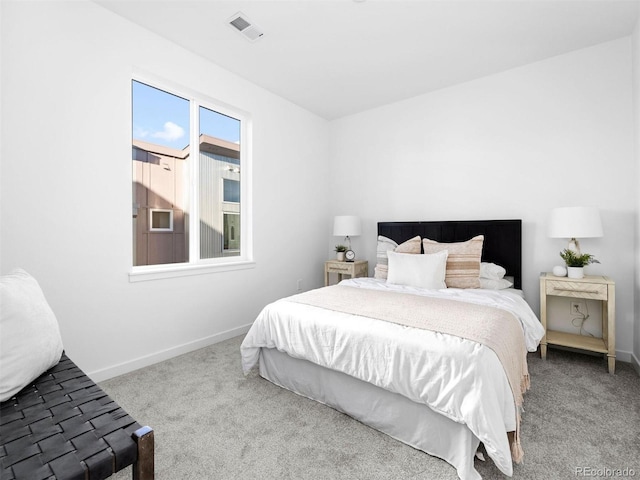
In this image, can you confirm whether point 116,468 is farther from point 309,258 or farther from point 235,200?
point 309,258

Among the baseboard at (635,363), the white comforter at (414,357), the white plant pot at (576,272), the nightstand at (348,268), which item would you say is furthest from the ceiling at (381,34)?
the baseboard at (635,363)

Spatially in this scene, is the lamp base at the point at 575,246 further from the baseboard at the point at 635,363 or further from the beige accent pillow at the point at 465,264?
the baseboard at the point at 635,363

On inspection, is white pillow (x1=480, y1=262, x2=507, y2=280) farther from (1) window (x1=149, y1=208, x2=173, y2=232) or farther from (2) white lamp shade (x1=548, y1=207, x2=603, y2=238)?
(1) window (x1=149, y1=208, x2=173, y2=232)

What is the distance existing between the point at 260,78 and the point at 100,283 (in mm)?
2552

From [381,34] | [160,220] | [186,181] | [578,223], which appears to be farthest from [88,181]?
[578,223]

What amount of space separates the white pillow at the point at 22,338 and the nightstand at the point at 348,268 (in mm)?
2955

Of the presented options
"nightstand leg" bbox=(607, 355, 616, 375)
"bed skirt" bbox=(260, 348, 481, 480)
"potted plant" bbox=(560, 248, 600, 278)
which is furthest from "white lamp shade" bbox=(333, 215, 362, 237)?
"nightstand leg" bbox=(607, 355, 616, 375)

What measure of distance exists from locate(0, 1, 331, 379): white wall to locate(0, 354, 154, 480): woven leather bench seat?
47.5 inches

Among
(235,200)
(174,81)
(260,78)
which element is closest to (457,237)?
(235,200)

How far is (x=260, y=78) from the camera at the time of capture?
3.35 meters

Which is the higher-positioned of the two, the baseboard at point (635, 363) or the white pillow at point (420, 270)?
the white pillow at point (420, 270)

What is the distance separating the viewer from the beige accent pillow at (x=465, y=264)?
112 inches

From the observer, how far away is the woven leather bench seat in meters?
0.86

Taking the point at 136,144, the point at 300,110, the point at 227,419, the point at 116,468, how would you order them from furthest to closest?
1. the point at 300,110
2. the point at 136,144
3. the point at 227,419
4. the point at 116,468
